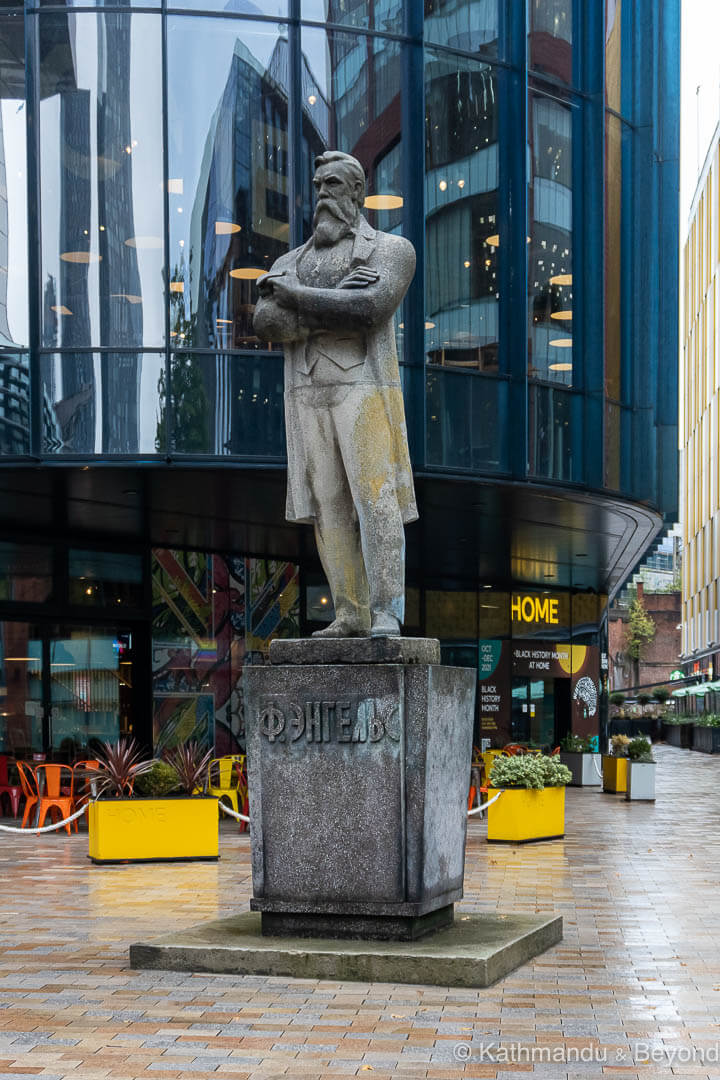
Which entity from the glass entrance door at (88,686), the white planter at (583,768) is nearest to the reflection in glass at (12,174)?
the glass entrance door at (88,686)

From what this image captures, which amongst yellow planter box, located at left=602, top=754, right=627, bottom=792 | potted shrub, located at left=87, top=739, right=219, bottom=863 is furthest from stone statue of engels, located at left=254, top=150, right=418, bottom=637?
yellow planter box, located at left=602, top=754, right=627, bottom=792

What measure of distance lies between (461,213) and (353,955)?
15.1 m

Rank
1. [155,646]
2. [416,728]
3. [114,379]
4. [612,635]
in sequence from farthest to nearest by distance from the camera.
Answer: [612,635] → [155,646] → [114,379] → [416,728]

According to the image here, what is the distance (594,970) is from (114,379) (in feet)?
41.1

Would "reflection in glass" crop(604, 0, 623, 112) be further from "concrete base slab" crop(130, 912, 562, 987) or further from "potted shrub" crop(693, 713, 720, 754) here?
"potted shrub" crop(693, 713, 720, 754)

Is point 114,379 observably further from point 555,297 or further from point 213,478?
point 555,297

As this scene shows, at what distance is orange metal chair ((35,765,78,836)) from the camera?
20.4 m

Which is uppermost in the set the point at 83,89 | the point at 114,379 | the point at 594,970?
the point at 83,89

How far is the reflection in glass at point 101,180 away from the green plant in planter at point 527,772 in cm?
715

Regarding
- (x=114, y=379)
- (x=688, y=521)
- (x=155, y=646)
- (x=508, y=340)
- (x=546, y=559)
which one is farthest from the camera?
(x=688, y=521)

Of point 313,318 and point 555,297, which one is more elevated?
point 555,297

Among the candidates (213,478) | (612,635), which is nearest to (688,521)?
(612,635)

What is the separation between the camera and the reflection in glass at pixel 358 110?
20.8 meters

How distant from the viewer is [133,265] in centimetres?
2003
